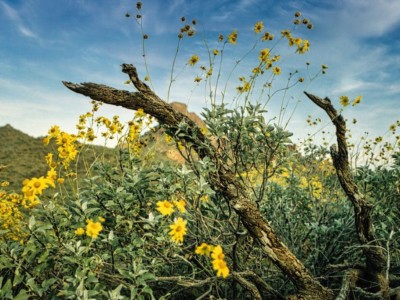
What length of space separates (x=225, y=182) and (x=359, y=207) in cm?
106

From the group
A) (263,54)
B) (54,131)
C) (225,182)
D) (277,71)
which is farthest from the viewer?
(277,71)

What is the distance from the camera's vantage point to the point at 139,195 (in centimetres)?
283

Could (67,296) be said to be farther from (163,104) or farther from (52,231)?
(163,104)

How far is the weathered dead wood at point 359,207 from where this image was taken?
2.74m

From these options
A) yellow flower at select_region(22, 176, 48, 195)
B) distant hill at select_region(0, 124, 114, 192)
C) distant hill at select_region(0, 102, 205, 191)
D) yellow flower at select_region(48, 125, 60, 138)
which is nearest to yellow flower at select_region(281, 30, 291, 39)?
yellow flower at select_region(48, 125, 60, 138)

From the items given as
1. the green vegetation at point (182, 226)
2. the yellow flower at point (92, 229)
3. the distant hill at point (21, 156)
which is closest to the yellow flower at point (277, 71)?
the green vegetation at point (182, 226)

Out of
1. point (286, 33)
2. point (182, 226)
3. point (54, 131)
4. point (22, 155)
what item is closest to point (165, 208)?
point (182, 226)

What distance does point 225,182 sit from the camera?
2.72 metres

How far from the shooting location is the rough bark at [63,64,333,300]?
254 centimetres

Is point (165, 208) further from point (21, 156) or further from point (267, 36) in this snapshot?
point (21, 156)

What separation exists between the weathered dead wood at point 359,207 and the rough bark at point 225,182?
0.40 m

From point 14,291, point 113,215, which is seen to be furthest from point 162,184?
point 14,291

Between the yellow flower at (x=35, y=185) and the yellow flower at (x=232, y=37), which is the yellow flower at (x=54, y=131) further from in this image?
the yellow flower at (x=232, y=37)

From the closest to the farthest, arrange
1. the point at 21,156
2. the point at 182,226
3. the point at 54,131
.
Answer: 1. the point at 182,226
2. the point at 54,131
3. the point at 21,156
